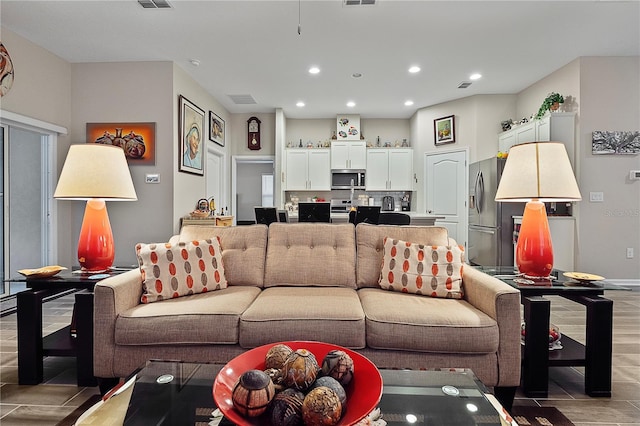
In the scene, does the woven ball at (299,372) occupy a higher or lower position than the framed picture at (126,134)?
lower

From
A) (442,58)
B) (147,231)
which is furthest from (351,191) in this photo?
(147,231)

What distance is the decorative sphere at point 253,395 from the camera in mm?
924

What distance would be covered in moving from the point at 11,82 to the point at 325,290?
3.91 meters

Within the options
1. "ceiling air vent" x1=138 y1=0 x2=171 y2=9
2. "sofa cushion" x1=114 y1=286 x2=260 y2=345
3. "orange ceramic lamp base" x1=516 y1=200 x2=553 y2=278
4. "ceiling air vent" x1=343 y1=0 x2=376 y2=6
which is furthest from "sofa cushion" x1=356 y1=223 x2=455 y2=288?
"ceiling air vent" x1=138 y1=0 x2=171 y2=9

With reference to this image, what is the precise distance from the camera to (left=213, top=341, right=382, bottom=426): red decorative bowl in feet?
3.08

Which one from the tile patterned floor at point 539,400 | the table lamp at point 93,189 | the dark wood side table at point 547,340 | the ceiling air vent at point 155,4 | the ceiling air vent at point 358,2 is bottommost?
the tile patterned floor at point 539,400

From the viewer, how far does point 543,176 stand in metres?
2.15

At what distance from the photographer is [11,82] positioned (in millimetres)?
3668

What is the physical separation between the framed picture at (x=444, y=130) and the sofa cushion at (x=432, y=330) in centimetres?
507

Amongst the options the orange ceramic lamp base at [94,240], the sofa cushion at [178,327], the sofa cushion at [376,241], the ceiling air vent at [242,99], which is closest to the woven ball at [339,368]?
the sofa cushion at [178,327]

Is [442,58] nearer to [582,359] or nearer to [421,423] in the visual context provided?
[582,359]

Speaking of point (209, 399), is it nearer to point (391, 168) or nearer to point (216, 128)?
point (216, 128)

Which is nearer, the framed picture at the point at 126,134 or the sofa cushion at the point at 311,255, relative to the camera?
the sofa cushion at the point at 311,255

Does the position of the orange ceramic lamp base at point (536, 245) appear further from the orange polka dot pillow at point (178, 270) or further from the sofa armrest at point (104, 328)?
the sofa armrest at point (104, 328)
